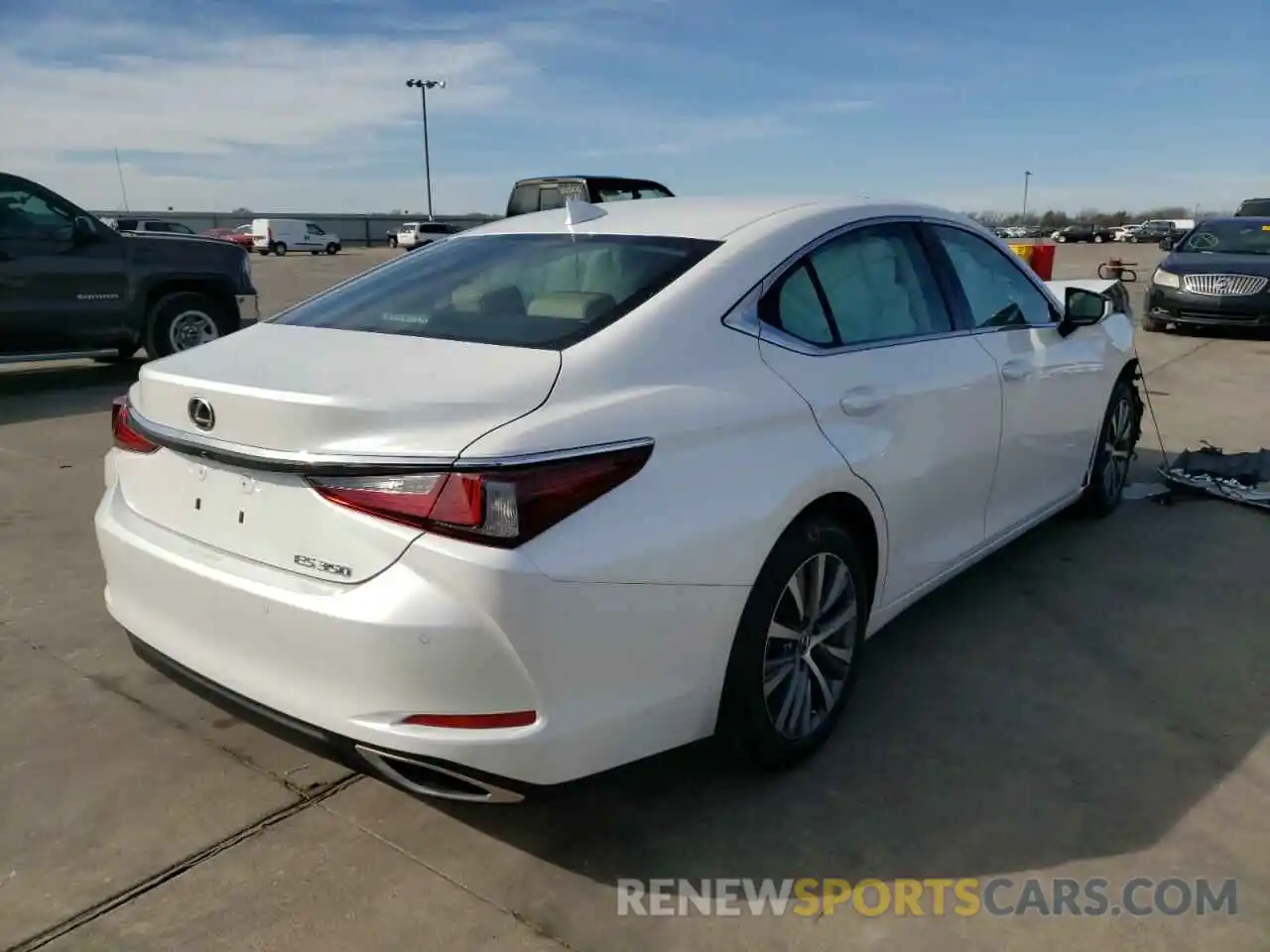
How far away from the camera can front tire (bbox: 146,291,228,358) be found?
9.23 meters

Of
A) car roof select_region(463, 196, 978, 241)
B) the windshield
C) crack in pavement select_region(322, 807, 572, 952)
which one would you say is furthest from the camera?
the windshield

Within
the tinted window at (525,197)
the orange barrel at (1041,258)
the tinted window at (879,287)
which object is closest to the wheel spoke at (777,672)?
the tinted window at (879,287)

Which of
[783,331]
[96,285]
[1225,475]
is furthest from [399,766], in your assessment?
[96,285]

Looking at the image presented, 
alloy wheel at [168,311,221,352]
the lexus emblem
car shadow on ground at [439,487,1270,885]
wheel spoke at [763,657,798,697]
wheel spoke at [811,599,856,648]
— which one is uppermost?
the lexus emblem

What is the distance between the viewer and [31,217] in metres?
8.46

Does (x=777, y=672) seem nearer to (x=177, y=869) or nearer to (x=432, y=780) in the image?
(x=432, y=780)

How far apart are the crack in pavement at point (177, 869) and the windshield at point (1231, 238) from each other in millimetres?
13907

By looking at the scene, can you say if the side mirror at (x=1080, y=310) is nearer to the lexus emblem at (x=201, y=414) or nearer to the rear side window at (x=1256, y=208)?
the lexus emblem at (x=201, y=414)

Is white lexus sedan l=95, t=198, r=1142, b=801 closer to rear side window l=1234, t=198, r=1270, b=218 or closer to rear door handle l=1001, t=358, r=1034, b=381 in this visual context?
rear door handle l=1001, t=358, r=1034, b=381

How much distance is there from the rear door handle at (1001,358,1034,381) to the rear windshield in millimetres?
1474

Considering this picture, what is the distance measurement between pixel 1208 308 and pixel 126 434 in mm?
12767

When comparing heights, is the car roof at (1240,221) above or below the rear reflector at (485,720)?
above

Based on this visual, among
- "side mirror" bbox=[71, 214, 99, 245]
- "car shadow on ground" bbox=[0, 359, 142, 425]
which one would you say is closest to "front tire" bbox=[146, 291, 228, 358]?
"car shadow on ground" bbox=[0, 359, 142, 425]

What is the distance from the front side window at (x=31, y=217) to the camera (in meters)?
8.32
